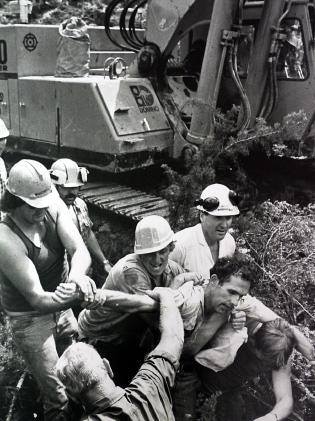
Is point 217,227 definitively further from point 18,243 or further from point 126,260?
point 18,243

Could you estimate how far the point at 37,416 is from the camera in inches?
157

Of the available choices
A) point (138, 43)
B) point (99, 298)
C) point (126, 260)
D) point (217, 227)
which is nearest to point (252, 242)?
point (217, 227)

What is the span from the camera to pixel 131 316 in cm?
318

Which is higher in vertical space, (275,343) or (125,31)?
(125,31)

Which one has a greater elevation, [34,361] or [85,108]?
[85,108]

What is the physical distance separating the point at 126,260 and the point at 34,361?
2.93 feet

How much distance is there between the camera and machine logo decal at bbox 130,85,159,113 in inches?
261

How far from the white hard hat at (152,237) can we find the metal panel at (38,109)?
3.79 meters

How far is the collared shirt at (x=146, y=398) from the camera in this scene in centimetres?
232

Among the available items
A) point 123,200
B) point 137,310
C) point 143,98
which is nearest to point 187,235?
point 137,310

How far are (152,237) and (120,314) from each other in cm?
48

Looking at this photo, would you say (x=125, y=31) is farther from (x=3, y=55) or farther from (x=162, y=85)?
(x=3, y=55)

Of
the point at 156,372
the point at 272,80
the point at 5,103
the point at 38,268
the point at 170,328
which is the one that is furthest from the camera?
the point at 5,103

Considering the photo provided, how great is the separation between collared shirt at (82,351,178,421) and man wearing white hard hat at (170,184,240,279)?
4.36 ft
